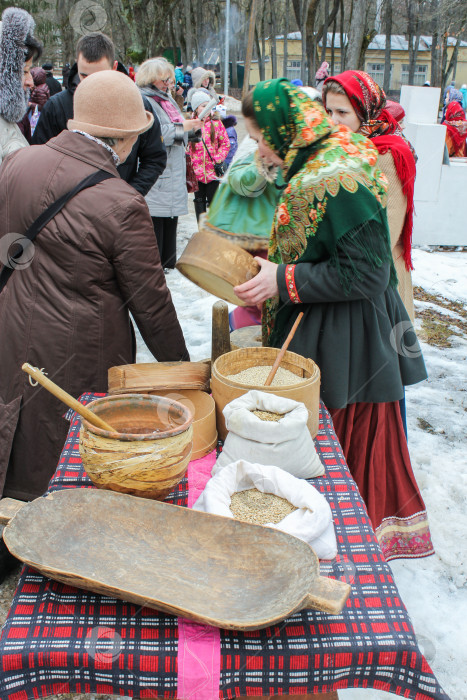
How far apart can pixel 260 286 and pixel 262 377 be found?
28 centimetres

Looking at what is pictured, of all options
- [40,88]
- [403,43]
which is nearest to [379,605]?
[40,88]

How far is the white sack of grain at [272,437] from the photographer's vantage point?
4.58 feet

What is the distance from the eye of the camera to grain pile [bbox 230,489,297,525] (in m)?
1.26

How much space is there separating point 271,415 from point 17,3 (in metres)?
28.1

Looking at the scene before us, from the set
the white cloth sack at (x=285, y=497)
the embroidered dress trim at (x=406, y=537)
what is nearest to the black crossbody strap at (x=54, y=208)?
the white cloth sack at (x=285, y=497)

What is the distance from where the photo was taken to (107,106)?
195cm

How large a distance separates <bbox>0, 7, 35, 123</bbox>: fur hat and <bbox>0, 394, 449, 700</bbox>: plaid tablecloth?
272cm

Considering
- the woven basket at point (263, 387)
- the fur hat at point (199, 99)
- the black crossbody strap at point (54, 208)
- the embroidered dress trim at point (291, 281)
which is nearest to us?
the woven basket at point (263, 387)

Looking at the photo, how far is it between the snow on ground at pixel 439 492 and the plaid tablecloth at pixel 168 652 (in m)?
1.02

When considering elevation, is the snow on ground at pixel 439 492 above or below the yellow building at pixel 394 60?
below

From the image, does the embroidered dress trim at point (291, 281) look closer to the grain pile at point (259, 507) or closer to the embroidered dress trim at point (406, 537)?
the grain pile at point (259, 507)

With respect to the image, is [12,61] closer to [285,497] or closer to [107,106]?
[107,106]

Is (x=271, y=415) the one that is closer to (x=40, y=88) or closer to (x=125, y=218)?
(x=125, y=218)

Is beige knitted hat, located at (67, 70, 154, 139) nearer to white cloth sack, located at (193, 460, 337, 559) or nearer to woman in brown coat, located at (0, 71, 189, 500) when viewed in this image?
woman in brown coat, located at (0, 71, 189, 500)
